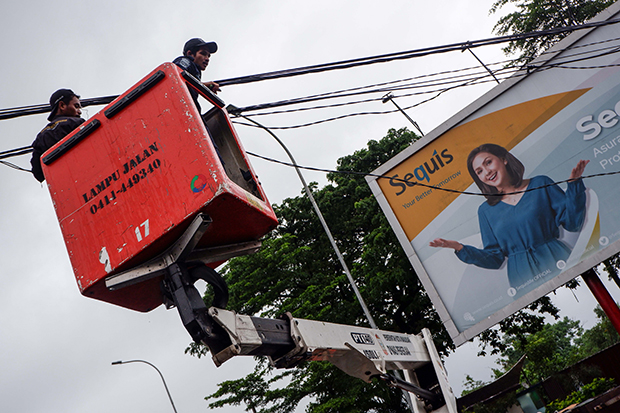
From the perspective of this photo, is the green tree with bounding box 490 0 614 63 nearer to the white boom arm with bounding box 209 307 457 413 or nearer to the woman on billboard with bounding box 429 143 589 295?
the woman on billboard with bounding box 429 143 589 295

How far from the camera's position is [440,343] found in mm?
17078

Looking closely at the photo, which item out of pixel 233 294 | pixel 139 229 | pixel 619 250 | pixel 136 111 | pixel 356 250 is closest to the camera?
pixel 139 229

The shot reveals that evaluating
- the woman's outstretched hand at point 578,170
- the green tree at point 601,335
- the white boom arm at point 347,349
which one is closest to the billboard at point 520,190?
the woman's outstretched hand at point 578,170

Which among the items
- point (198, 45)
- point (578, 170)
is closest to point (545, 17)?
point (578, 170)

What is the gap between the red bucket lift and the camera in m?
3.21

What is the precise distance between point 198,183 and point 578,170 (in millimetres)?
9816

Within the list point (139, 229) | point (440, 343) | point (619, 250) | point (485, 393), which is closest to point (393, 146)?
point (440, 343)

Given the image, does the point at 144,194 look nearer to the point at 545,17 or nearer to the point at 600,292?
the point at 600,292

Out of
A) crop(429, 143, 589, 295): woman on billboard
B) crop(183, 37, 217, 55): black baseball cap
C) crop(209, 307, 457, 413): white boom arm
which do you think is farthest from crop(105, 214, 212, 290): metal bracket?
crop(429, 143, 589, 295): woman on billboard

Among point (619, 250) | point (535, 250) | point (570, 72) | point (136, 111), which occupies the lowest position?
point (619, 250)

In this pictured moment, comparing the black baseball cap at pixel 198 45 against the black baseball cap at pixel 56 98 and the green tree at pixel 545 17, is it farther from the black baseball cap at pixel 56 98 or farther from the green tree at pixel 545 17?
the green tree at pixel 545 17

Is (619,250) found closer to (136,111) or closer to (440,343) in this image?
(440,343)

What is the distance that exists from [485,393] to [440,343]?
8.88 meters

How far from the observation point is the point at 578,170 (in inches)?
414
